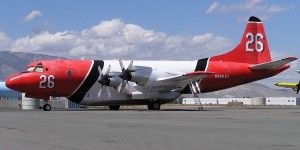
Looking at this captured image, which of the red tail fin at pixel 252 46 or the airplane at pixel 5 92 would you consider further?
the airplane at pixel 5 92

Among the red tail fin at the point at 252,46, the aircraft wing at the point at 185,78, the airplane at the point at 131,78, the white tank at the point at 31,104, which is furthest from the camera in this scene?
the white tank at the point at 31,104

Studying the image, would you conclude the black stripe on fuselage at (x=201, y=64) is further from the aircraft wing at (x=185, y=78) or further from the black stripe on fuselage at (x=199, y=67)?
the aircraft wing at (x=185, y=78)

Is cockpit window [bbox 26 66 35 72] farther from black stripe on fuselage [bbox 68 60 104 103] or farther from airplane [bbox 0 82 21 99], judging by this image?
airplane [bbox 0 82 21 99]

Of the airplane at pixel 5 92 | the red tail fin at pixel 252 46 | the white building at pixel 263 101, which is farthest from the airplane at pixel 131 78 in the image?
the white building at pixel 263 101

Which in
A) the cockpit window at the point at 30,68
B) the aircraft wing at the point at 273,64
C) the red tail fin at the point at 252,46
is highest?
the red tail fin at the point at 252,46

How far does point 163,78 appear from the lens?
1708 inches

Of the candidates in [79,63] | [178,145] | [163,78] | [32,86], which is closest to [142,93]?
[163,78]

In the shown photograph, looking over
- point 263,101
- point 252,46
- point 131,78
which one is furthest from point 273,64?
point 263,101

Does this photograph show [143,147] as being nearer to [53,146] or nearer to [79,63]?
[53,146]

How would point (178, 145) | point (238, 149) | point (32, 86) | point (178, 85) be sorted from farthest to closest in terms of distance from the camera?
1. point (178, 85)
2. point (32, 86)
3. point (178, 145)
4. point (238, 149)

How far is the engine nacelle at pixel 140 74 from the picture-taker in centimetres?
4162

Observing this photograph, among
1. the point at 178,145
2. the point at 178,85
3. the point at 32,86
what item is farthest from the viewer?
the point at 178,85

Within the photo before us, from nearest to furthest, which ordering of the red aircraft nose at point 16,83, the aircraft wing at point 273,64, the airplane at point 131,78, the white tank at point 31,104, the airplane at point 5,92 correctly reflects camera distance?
the red aircraft nose at point 16,83 < the airplane at point 131,78 < the aircraft wing at point 273,64 < the white tank at point 31,104 < the airplane at point 5,92

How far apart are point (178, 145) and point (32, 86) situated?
3061cm
